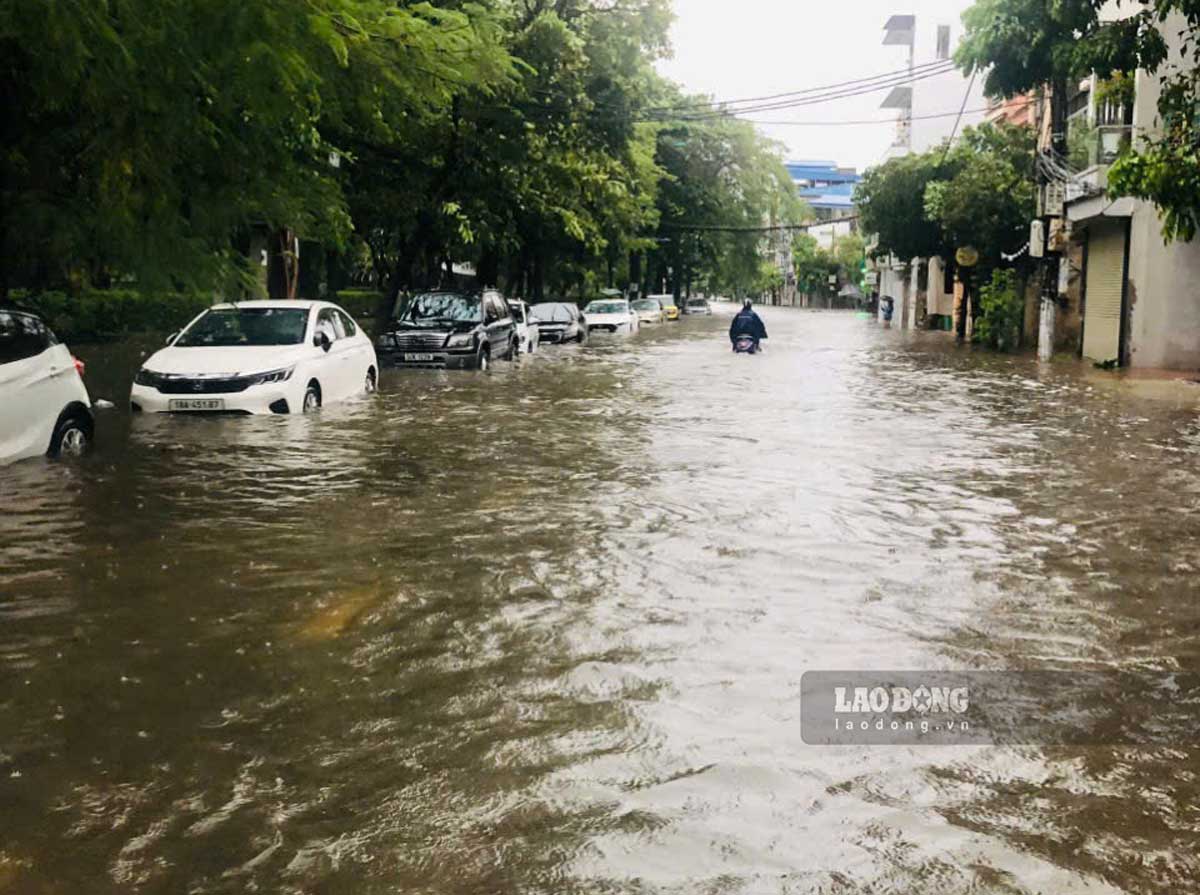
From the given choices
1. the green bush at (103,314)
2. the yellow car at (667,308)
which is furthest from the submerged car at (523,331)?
the yellow car at (667,308)

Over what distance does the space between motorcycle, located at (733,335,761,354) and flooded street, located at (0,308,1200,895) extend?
20352 millimetres

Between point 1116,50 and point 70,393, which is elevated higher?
point 1116,50

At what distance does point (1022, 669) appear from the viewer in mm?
5723

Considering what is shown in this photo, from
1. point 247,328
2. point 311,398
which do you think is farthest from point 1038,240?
point 247,328

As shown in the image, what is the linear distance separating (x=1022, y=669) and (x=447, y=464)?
7.14 meters

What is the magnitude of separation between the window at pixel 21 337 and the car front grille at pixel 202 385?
137 inches

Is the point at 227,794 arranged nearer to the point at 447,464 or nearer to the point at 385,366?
the point at 447,464

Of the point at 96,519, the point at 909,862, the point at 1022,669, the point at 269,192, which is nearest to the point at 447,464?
the point at 269,192

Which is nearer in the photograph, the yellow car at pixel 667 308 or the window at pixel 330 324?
the window at pixel 330 324

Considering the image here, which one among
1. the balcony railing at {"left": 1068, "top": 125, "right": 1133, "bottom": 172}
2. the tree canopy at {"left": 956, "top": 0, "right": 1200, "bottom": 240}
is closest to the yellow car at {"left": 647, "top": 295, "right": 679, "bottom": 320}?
the balcony railing at {"left": 1068, "top": 125, "right": 1133, "bottom": 172}

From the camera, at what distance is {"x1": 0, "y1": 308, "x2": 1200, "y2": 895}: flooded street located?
3.85 meters

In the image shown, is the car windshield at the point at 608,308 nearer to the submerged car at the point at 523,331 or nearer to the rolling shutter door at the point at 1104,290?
the submerged car at the point at 523,331

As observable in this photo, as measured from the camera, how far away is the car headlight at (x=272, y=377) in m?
14.8

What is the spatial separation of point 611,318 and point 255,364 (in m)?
35.8
